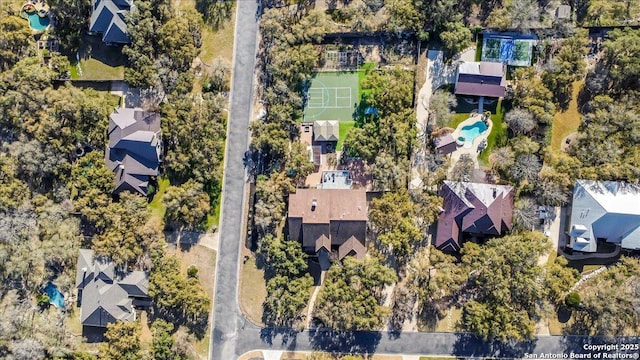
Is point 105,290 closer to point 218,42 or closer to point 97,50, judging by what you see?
point 97,50

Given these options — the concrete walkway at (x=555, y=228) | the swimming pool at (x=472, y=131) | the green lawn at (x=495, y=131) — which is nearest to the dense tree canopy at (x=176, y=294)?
the swimming pool at (x=472, y=131)

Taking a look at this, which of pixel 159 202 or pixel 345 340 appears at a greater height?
pixel 159 202

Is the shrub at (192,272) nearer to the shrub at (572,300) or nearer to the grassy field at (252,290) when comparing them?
the grassy field at (252,290)

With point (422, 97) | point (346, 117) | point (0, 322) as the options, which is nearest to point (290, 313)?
point (346, 117)

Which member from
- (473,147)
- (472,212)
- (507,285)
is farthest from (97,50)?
(507,285)

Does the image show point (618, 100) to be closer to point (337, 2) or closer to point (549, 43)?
point (549, 43)
